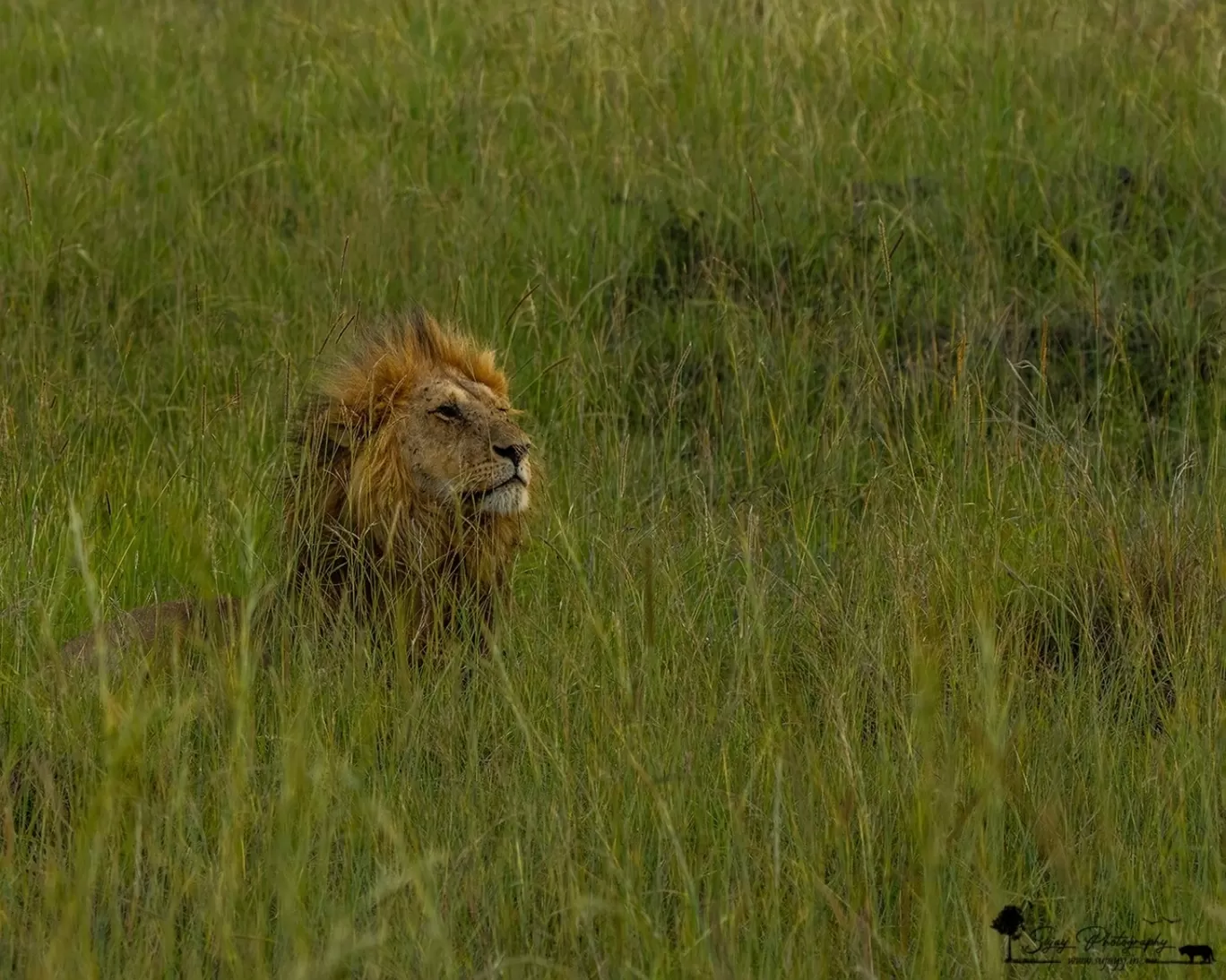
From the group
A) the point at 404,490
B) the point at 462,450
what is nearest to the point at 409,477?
the point at 404,490

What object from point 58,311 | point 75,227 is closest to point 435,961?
point 58,311

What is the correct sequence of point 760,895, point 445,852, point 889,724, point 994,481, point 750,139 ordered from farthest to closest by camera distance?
point 750,139, point 994,481, point 889,724, point 760,895, point 445,852

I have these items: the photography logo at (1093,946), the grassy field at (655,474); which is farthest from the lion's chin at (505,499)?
the photography logo at (1093,946)

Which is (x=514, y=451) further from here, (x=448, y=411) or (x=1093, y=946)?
(x=1093, y=946)

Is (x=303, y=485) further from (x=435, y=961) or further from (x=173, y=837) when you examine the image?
(x=435, y=961)

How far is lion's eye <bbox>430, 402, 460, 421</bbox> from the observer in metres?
4.25

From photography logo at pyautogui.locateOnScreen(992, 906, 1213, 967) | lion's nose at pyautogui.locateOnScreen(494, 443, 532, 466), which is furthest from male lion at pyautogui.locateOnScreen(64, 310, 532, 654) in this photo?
photography logo at pyautogui.locateOnScreen(992, 906, 1213, 967)

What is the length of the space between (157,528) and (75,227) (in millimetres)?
2126

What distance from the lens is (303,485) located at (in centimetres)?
413

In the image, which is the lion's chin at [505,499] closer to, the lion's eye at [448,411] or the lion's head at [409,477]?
the lion's head at [409,477]

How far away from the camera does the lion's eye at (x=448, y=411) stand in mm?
4254

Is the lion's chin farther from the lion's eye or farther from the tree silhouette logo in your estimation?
the tree silhouette logo

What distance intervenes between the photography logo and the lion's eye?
200 cm

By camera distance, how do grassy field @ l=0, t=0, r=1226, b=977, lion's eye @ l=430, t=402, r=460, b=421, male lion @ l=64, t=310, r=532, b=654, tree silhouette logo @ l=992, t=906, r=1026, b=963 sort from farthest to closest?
lion's eye @ l=430, t=402, r=460, b=421, male lion @ l=64, t=310, r=532, b=654, grassy field @ l=0, t=0, r=1226, b=977, tree silhouette logo @ l=992, t=906, r=1026, b=963
